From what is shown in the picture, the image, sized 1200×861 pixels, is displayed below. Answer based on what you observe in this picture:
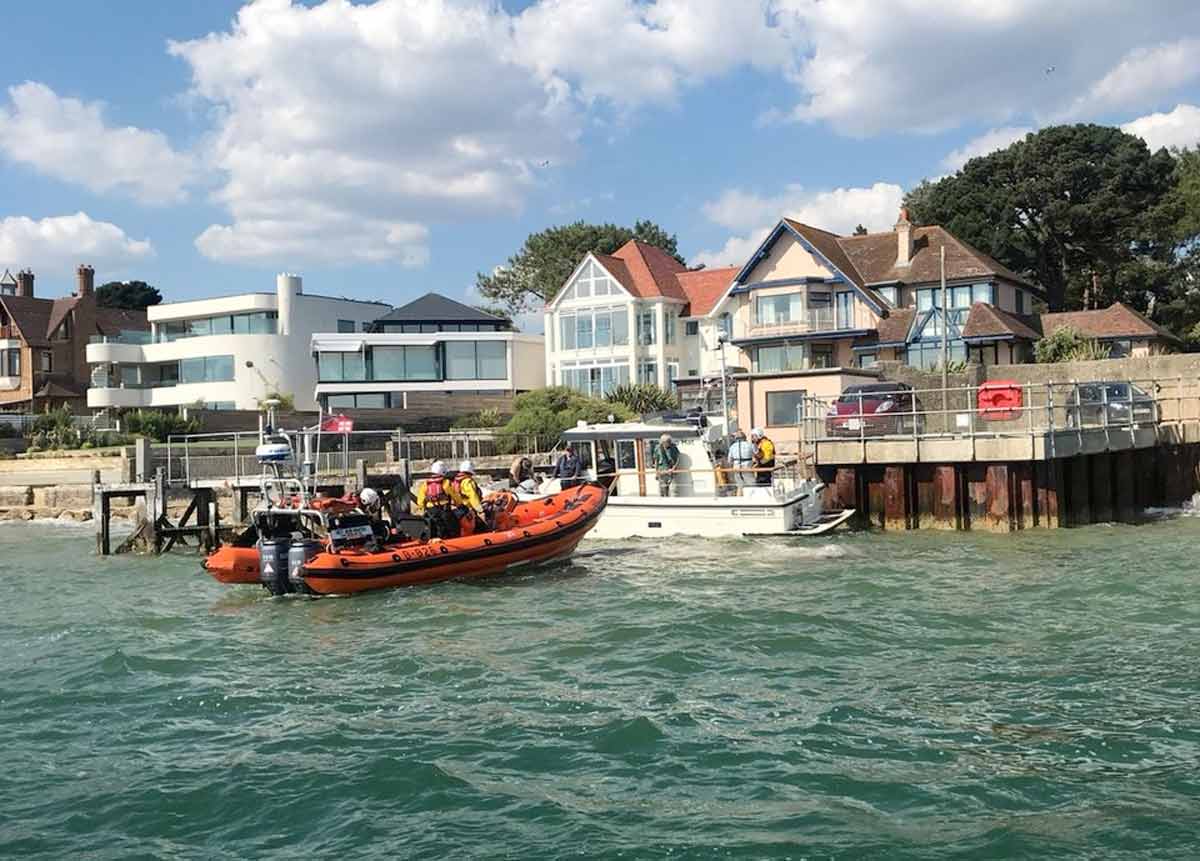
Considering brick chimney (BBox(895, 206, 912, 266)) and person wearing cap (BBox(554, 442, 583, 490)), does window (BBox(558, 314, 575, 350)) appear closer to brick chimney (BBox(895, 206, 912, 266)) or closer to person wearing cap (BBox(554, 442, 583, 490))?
brick chimney (BBox(895, 206, 912, 266))

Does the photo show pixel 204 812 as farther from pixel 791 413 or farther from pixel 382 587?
pixel 791 413

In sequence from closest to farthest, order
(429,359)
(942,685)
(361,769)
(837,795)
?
(837,795) < (361,769) < (942,685) < (429,359)

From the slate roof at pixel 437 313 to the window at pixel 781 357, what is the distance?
13088 mm

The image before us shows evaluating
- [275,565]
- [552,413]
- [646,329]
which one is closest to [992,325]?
[646,329]

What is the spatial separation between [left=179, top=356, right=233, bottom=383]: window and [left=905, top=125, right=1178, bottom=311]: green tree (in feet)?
119

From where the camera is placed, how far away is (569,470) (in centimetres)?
2352

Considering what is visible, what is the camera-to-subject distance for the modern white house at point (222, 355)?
177 ft

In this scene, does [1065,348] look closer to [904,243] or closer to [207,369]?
[904,243]

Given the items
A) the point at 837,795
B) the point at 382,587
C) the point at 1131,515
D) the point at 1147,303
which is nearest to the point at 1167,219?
the point at 1147,303

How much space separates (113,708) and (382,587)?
636cm

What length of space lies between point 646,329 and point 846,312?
946 cm

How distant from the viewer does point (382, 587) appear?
58.1 ft

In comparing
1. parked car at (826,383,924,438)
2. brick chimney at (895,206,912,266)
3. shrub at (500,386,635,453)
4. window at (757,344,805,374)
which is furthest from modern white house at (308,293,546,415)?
parked car at (826,383,924,438)

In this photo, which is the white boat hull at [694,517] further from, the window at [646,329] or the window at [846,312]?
the window at [646,329]
